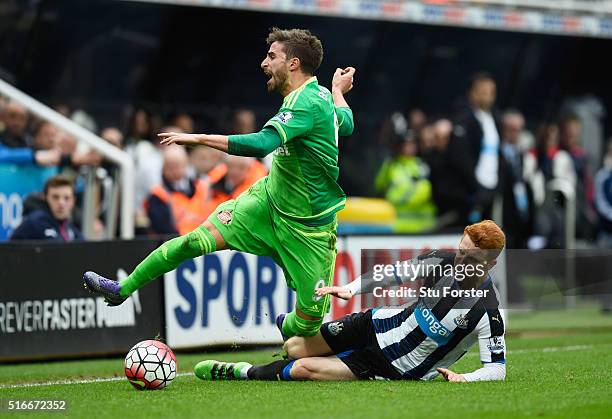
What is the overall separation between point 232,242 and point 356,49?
1000cm

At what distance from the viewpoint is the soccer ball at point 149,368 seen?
8.94 metres

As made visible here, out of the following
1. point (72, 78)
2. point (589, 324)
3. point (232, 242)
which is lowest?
point (589, 324)

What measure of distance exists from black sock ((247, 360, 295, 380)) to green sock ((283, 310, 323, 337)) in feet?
0.76

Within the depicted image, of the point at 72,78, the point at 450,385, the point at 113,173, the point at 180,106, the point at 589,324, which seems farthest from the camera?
the point at 180,106

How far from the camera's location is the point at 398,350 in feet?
30.3

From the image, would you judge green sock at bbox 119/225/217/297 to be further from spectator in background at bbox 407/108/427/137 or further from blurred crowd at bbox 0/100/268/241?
spectator in background at bbox 407/108/427/137

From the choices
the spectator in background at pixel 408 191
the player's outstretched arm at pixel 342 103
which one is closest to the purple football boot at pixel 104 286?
the player's outstretched arm at pixel 342 103

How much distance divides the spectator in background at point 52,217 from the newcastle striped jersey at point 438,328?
4.49 meters

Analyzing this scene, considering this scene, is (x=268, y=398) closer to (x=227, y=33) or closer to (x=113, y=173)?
(x=113, y=173)

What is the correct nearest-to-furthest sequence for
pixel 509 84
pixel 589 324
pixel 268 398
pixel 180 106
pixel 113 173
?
pixel 268 398
pixel 113 173
pixel 589 324
pixel 180 106
pixel 509 84

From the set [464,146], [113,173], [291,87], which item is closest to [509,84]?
[464,146]

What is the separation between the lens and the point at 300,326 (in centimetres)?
938

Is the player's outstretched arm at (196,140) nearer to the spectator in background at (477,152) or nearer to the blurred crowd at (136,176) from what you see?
the blurred crowd at (136,176)

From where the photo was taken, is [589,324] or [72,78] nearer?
[589,324]
